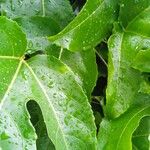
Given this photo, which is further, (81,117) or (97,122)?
(97,122)

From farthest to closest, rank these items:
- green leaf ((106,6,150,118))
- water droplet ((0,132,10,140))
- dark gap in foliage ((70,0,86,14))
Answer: dark gap in foliage ((70,0,86,14)) < green leaf ((106,6,150,118)) < water droplet ((0,132,10,140))

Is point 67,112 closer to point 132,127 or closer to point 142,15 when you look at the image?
point 132,127

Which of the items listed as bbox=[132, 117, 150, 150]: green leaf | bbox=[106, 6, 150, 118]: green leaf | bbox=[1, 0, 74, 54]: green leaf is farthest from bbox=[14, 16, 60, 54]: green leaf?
bbox=[132, 117, 150, 150]: green leaf

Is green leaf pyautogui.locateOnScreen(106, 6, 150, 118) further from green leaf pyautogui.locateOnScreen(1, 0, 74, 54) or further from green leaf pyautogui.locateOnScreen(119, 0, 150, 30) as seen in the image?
green leaf pyautogui.locateOnScreen(1, 0, 74, 54)

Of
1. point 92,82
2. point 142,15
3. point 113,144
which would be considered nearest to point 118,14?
point 142,15

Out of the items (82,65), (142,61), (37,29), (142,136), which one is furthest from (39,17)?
(142,136)

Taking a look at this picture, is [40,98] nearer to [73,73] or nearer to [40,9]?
[73,73]

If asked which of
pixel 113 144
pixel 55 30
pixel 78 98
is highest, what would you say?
pixel 55 30
